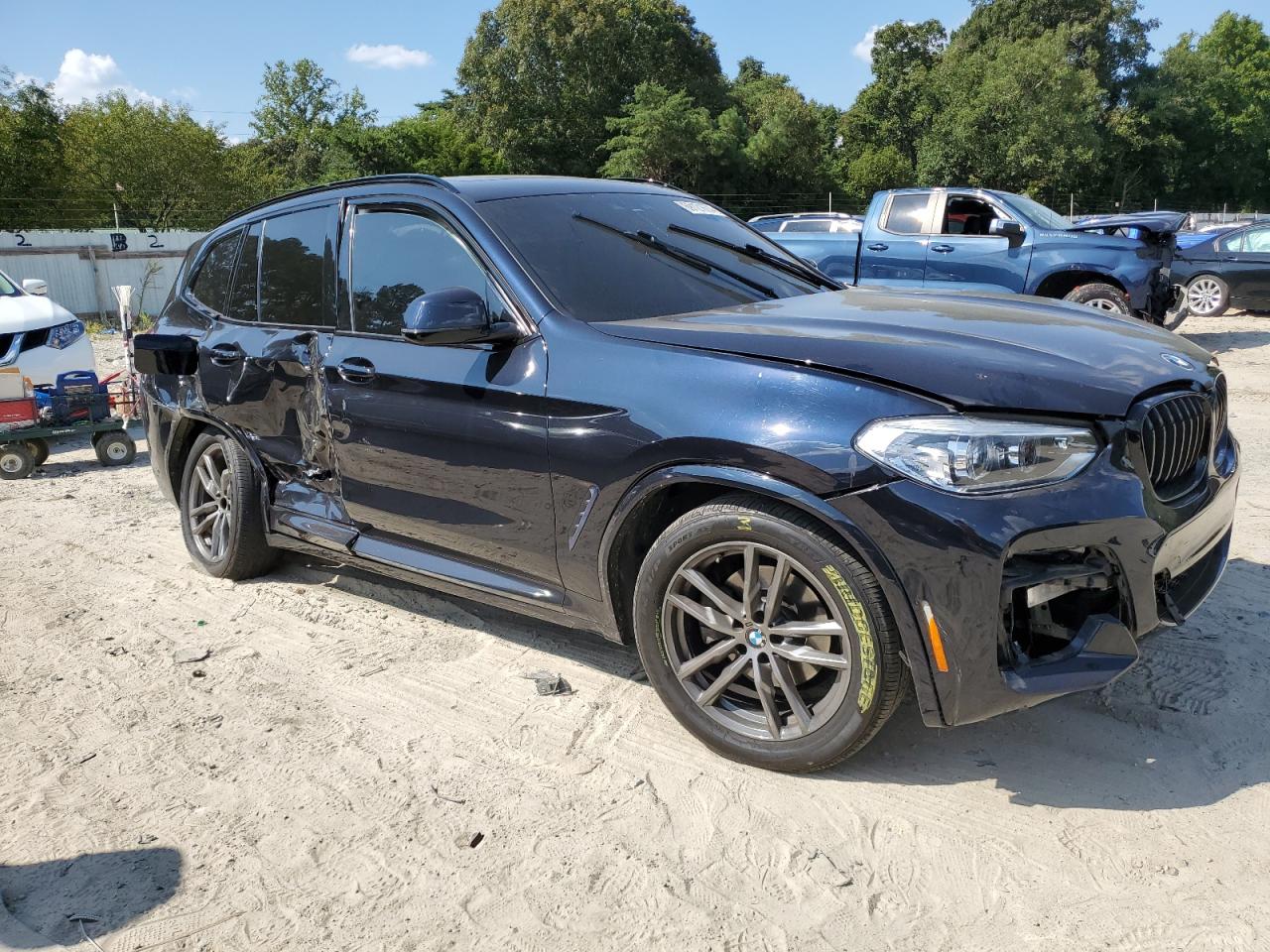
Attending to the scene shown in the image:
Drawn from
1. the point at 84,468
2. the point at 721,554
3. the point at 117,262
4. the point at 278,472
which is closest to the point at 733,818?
the point at 721,554

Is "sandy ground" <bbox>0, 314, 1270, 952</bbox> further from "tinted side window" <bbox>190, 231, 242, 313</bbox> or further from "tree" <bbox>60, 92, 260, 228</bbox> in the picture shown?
"tree" <bbox>60, 92, 260, 228</bbox>

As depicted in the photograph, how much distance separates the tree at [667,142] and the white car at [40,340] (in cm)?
3718

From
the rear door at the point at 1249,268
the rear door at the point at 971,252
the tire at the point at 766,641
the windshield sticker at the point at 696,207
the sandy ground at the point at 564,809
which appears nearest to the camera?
the sandy ground at the point at 564,809

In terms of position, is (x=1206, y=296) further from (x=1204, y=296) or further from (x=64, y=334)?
(x=64, y=334)

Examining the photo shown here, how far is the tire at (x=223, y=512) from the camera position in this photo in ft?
15.2

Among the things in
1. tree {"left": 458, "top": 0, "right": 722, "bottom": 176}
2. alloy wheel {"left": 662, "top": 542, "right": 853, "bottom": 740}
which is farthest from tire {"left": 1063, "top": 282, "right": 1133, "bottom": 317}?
tree {"left": 458, "top": 0, "right": 722, "bottom": 176}

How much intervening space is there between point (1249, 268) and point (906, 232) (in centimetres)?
665

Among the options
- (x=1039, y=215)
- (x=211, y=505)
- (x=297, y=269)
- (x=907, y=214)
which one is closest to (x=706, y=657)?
(x=297, y=269)

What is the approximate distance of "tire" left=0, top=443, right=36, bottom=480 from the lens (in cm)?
784

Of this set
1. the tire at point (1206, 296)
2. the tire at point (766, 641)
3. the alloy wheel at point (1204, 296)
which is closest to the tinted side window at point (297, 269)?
the tire at point (766, 641)

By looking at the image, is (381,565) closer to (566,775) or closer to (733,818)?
(566,775)

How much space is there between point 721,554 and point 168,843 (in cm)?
175

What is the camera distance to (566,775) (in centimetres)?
306

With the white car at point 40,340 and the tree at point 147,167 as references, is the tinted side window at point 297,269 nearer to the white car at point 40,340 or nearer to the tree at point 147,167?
the white car at point 40,340
